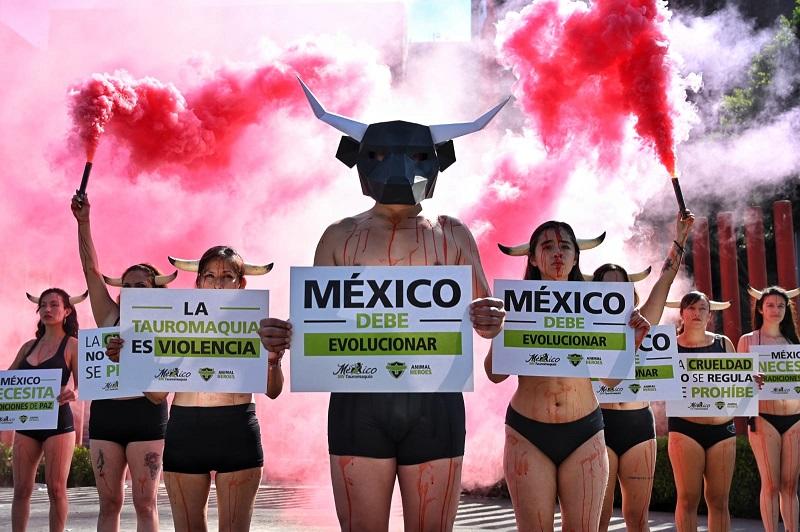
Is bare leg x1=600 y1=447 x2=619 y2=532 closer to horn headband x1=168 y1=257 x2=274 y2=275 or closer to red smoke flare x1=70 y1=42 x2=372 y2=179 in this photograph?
horn headband x1=168 y1=257 x2=274 y2=275

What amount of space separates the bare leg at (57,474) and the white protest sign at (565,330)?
3782mm

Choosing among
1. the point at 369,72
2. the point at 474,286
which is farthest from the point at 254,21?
the point at 474,286

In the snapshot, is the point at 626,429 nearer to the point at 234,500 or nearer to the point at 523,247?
the point at 523,247

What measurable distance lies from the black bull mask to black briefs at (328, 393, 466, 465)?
92 cm

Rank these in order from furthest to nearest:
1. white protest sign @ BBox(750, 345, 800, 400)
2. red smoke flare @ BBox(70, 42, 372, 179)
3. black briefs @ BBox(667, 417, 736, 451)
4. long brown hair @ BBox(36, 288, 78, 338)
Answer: red smoke flare @ BBox(70, 42, 372, 179) → white protest sign @ BBox(750, 345, 800, 400) → long brown hair @ BBox(36, 288, 78, 338) → black briefs @ BBox(667, 417, 736, 451)

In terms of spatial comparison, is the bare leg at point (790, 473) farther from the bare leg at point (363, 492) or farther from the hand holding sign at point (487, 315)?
the bare leg at point (363, 492)

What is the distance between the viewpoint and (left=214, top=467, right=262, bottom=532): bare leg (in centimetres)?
491

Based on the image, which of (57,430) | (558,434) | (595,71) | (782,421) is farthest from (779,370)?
(57,430)

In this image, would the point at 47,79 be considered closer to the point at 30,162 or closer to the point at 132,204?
the point at 30,162

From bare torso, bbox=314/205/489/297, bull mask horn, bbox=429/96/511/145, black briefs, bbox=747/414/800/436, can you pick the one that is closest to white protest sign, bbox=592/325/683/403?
black briefs, bbox=747/414/800/436

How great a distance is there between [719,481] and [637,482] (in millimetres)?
903

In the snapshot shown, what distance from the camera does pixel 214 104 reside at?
1100 centimetres

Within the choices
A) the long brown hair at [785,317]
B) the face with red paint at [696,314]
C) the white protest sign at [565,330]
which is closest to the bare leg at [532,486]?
the white protest sign at [565,330]

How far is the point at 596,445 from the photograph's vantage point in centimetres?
469
